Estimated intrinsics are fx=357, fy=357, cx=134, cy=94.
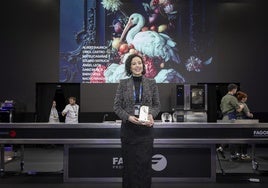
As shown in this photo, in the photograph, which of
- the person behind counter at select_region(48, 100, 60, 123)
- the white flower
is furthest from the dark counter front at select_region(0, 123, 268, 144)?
the white flower

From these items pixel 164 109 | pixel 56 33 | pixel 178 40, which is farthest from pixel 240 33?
pixel 56 33

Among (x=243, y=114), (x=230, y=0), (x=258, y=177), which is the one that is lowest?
(x=258, y=177)

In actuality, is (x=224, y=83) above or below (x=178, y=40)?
below

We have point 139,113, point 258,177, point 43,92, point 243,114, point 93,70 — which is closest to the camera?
point 139,113

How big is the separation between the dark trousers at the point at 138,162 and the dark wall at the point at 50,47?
248 inches

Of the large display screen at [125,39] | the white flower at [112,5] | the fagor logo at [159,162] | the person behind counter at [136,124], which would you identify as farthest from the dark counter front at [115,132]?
the white flower at [112,5]

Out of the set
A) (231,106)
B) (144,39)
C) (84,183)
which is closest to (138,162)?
(84,183)

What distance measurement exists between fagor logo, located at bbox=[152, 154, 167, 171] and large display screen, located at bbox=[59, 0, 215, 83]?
177 inches

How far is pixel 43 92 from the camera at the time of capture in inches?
383

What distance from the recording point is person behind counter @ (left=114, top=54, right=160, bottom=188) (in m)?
3.10

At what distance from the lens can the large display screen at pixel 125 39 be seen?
29.6 feet

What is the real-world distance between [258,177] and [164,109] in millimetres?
4369

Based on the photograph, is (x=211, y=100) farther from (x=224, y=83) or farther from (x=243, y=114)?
(x=243, y=114)

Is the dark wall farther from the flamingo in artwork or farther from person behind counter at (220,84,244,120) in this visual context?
person behind counter at (220,84,244,120)
